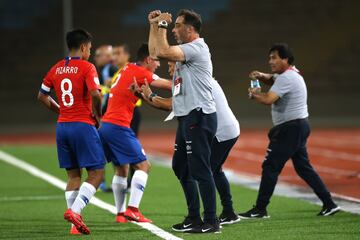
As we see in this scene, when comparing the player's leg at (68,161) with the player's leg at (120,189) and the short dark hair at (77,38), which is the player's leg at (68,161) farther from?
the player's leg at (120,189)

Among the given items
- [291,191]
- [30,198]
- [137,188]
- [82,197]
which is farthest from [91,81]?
[291,191]

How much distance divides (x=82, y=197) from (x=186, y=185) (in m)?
1.16

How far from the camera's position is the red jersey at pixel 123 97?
1015 cm

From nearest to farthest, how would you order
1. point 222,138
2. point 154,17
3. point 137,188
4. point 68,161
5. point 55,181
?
point 154,17
point 68,161
point 222,138
point 137,188
point 55,181

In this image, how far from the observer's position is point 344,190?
43.9 ft

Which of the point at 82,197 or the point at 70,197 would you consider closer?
the point at 82,197

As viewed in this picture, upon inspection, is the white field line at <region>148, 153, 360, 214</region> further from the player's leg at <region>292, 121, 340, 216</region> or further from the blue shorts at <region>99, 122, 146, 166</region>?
the blue shorts at <region>99, 122, 146, 166</region>

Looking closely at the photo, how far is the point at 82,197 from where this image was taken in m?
9.06

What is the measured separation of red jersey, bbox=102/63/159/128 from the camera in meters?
10.1

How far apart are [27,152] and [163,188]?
908cm

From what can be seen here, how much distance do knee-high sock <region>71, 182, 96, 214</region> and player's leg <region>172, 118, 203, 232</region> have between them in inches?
38.6

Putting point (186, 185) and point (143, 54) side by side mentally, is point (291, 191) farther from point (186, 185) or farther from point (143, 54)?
point (186, 185)

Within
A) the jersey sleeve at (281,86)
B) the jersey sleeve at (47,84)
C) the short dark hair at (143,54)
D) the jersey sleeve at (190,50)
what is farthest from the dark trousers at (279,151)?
the jersey sleeve at (47,84)

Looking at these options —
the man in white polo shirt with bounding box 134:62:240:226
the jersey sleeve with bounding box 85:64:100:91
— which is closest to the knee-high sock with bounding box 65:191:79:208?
the jersey sleeve with bounding box 85:64:100:91
